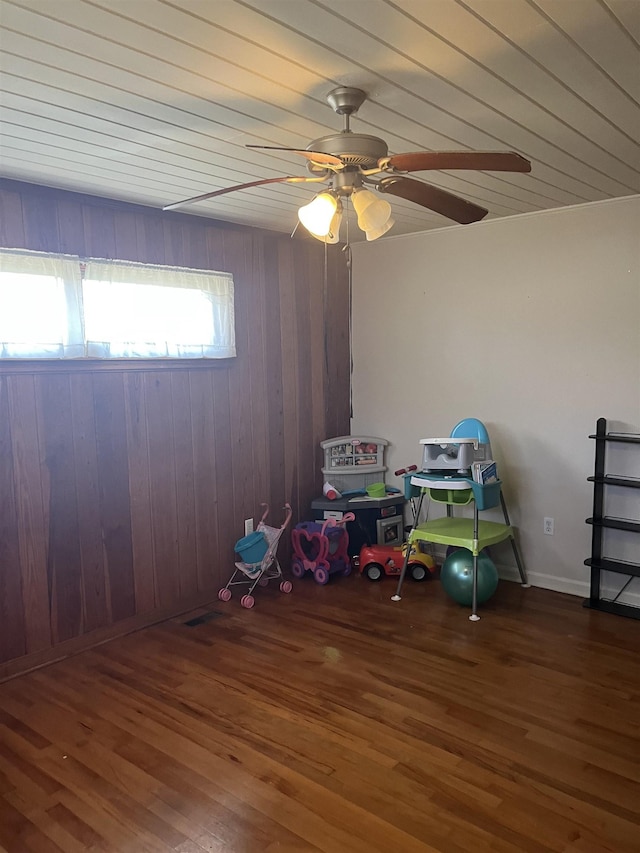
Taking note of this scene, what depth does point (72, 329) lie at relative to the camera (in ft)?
11.0

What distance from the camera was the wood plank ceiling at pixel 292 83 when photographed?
1.70m

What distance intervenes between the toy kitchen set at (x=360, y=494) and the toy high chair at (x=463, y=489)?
0.52 meters

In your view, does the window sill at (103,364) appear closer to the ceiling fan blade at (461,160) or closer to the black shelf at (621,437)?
the ceiling fan blade at (461,160)

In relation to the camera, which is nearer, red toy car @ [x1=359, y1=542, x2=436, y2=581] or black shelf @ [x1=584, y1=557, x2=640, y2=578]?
black shelf @ [x1=584, y1=557, x2=640, y2=578]

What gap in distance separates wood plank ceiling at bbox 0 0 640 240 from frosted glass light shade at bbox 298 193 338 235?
35cm

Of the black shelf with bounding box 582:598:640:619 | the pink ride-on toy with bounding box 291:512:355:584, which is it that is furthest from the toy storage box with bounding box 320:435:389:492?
the black shelf with bounding box 582:598:640:619

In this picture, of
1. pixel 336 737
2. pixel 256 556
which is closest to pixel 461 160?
pixel 336 737

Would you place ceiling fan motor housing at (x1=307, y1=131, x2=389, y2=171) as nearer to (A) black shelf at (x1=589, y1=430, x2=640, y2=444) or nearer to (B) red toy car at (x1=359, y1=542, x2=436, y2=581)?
(A) black shelf at (x1=589, y1=430, x2=640, y2=444)

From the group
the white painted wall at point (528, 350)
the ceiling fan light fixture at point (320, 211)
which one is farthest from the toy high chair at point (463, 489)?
the ceiling fan light fixture at point (320, 211)

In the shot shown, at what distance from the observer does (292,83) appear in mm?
2068

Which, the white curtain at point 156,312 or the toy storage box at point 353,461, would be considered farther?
the toy storage box at point 353,461

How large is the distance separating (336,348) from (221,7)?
3421mm

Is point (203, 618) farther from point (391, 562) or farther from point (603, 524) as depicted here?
point (603, 524)

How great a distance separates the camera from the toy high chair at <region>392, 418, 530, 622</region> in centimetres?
380
